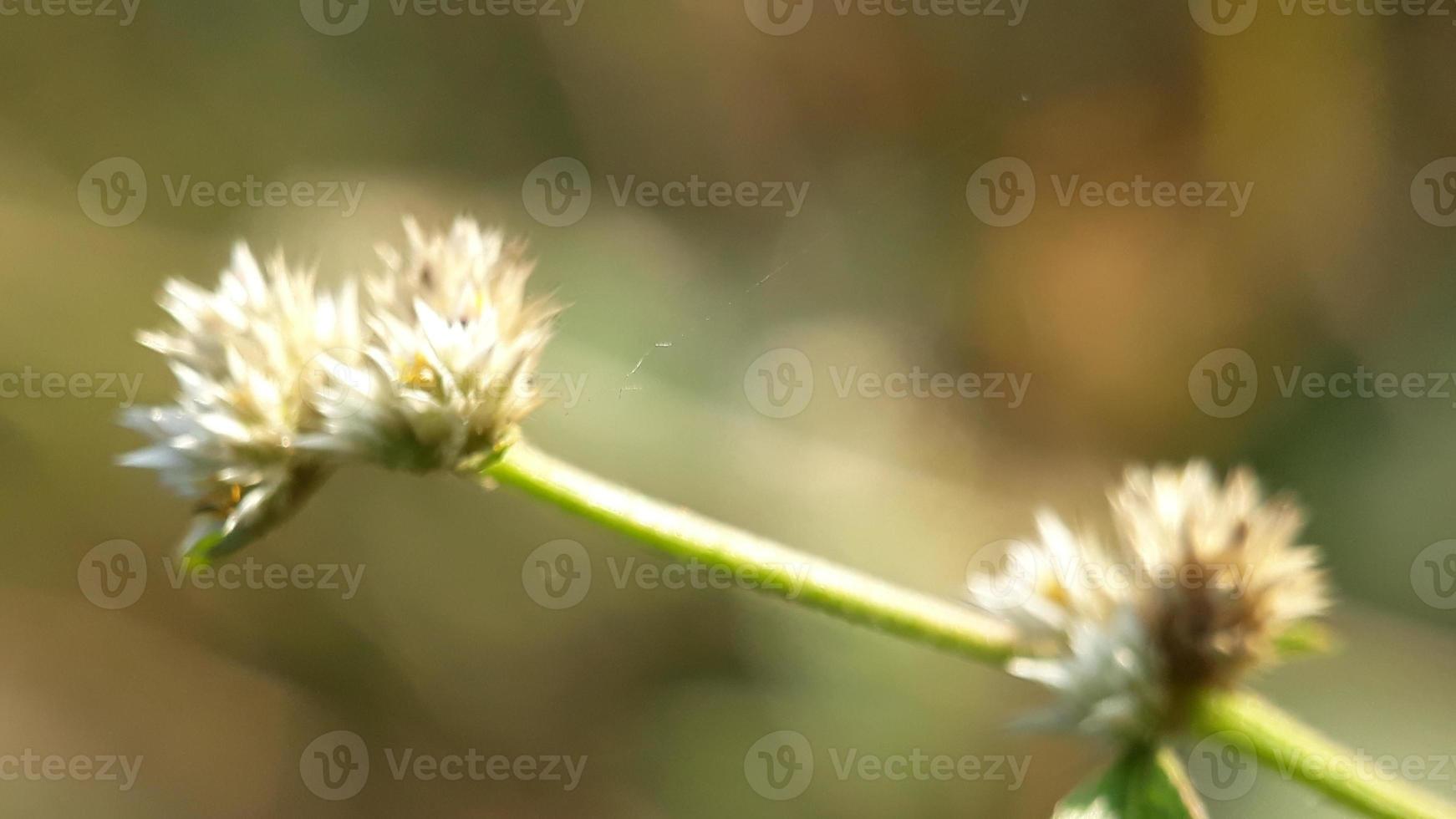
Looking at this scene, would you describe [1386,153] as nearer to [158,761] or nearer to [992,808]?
[992,808]

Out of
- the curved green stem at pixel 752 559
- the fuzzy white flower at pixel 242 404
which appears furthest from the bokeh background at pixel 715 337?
the curved green stem at pixel 752 559

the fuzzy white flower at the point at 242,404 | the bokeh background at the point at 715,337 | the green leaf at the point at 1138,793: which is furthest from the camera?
the bokeh background at the point at 715,337

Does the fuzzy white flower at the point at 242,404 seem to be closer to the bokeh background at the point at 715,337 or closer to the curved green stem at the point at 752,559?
the curved green stem at the point at 752,559

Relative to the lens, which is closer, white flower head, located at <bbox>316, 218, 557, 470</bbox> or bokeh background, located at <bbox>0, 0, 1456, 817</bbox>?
white flower head, located at <bbox>316, 218, 557, 470</bbox>

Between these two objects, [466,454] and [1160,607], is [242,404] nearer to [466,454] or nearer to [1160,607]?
[466,454]

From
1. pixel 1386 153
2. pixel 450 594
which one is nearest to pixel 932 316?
pixel 1386 153

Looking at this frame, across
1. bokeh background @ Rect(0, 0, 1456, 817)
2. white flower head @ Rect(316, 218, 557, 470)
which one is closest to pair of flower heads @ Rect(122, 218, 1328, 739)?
white flower head @ Rect(316, 218, 557, 470)

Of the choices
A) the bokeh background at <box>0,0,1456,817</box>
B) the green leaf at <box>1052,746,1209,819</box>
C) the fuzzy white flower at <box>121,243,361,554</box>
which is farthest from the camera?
the bokeh background at <box>0,0,1456,817</box>

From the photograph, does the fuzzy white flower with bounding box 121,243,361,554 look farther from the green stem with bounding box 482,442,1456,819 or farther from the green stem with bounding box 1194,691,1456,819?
the green stem with bounding box 1194,691,1456,819

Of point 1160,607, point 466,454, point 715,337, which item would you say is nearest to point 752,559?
point 466,454
